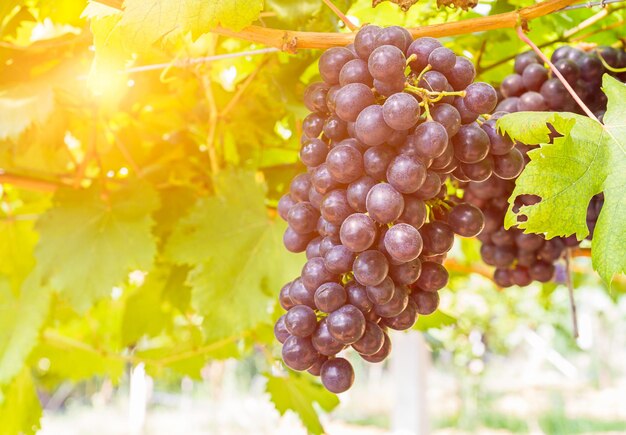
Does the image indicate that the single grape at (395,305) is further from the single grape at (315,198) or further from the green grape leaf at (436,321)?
the green grape leaf at (436,321)

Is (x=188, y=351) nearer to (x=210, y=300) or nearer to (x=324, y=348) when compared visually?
(x=210, y=300)

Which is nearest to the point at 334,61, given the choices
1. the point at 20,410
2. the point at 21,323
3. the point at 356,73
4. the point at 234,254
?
the point at 356,73

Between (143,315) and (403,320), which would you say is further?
(143,315)

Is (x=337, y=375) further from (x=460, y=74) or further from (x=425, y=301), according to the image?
(x=460, y=74)

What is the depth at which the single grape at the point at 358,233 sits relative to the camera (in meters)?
0.48

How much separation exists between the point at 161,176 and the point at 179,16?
22.7 inches

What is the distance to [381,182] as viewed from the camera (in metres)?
0.50

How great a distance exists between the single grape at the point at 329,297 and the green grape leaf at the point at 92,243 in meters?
0.45

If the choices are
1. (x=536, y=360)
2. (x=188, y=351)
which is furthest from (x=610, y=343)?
(x=188, y=351)

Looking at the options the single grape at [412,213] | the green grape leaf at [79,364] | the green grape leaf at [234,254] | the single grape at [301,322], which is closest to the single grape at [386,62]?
the single grape at [412,213]

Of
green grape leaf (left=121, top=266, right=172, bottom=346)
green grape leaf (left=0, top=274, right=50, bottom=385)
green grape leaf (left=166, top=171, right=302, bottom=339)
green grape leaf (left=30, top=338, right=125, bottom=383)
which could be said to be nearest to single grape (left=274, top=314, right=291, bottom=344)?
green grape leaf (left=166, top=171, right=302, bottom=339)

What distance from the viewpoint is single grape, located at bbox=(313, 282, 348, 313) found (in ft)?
1.64

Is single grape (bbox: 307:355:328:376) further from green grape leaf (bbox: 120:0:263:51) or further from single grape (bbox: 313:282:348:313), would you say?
green grape leaf (bbox: 120:0:263:51)

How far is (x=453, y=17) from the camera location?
2.98 feet
